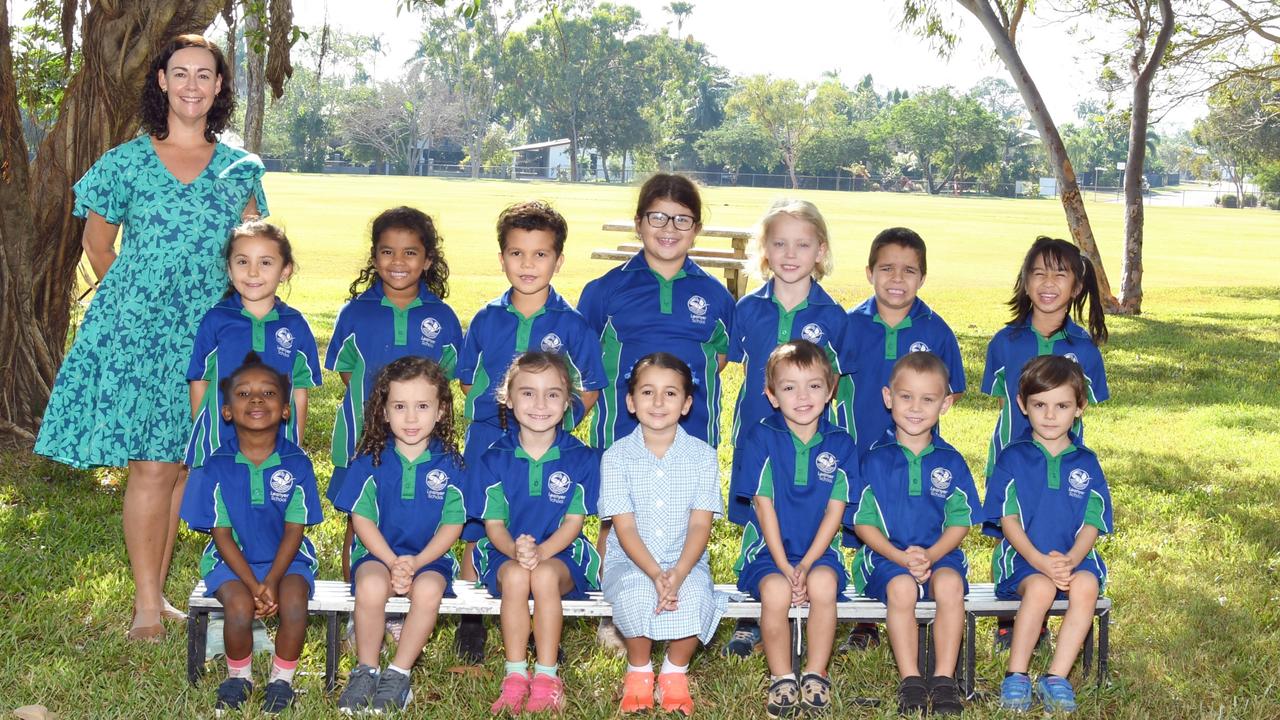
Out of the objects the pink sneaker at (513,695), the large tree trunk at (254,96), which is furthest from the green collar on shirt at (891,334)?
the large tree trunk at (254,96)

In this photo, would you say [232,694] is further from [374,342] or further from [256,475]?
[374,342]

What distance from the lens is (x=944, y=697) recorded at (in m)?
3.75

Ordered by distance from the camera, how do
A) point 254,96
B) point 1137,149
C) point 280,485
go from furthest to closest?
point 1137,149, point 254,96, point 280,485

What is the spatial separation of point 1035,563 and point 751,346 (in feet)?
4.10

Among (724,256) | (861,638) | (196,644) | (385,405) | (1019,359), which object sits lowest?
(861,638)

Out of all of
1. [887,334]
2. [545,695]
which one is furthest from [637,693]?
[887,334]

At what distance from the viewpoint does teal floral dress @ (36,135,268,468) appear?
13.7 feet

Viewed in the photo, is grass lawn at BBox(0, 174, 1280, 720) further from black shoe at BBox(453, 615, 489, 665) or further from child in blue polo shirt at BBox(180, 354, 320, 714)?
child in blue polo shirt at BBox(180, 354, 320, 714)

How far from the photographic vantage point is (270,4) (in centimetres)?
720

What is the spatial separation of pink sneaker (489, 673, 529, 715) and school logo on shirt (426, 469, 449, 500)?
24.1 inches

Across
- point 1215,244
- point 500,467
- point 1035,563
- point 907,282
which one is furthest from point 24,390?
point 1215,244

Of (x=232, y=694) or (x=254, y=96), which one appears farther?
(x=254, y=96)

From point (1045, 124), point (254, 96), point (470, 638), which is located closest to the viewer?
point (470, 638)

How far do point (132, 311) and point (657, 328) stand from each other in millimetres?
1811
